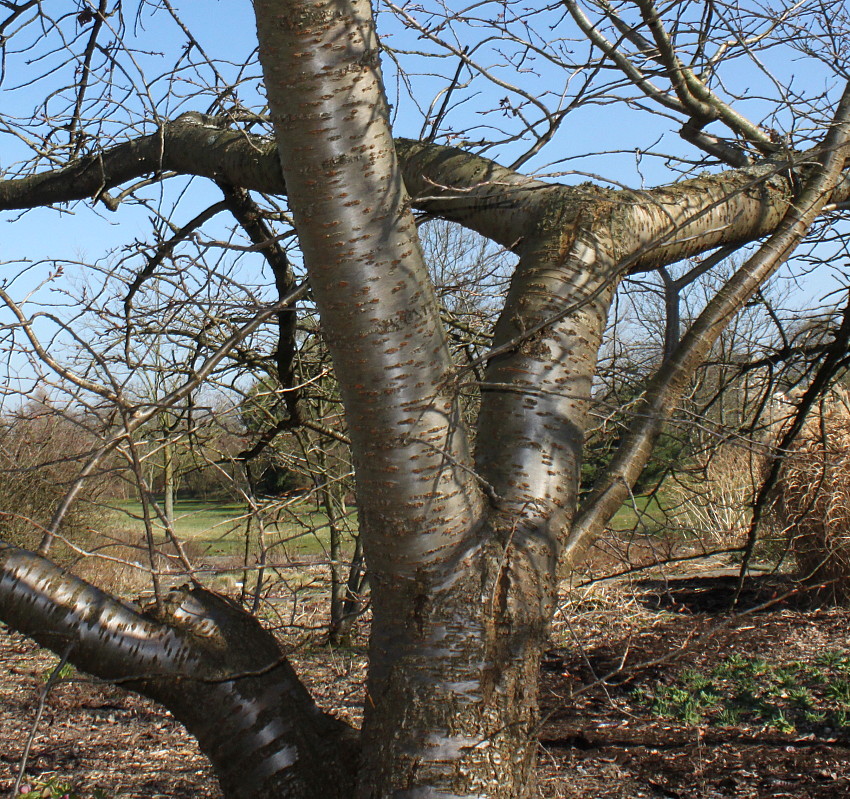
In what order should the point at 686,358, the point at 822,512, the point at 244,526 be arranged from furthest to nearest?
the point at 244,526, the point at 822,512, the point at 686,358

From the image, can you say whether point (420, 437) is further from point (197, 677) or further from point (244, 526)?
point (244, 526)

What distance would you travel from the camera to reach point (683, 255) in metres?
2.29

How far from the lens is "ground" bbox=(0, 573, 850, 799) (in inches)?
124

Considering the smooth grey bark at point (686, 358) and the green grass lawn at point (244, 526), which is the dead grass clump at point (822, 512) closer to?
the green grass lawn at point (244, 526)

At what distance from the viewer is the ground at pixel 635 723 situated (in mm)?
3154

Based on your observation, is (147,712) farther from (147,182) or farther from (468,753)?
(468,753)

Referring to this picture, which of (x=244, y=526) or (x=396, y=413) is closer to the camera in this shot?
(x=396, y=413)

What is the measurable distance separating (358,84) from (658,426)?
3.84 ft

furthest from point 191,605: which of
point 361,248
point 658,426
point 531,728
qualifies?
point 658,426

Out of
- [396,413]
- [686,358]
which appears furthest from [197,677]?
[686,358]

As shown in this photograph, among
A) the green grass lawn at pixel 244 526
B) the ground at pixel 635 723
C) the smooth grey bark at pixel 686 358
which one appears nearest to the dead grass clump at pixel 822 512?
the ground at pixel 635 723

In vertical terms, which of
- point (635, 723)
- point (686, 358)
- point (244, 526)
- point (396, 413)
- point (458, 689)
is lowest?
point (635, 723)

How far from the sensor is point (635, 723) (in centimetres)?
392

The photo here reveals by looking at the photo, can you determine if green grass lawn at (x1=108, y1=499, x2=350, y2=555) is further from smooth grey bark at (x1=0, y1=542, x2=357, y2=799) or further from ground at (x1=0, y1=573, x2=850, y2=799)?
ground at (x1=0, y1=573, x2=850, y2=799)
